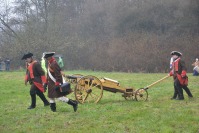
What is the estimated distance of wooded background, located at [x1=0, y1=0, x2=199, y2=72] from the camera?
1345 inches

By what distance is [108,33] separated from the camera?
140ft

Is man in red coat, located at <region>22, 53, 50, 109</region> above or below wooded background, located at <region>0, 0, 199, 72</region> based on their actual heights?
below

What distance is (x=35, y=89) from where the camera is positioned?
35.1 ft

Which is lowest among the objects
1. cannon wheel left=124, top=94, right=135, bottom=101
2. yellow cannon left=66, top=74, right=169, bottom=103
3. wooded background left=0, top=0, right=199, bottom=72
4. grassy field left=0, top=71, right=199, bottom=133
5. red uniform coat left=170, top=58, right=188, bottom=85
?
grassy field left=0, top=71, right=199, bottom=133

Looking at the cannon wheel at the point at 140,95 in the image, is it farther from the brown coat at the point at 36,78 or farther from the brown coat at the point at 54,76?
the brown coat at the point at 36,78

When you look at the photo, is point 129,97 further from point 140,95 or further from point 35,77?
point 35,77

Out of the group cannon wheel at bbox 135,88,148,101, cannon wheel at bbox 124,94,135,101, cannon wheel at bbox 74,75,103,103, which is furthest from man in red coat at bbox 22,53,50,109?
cannon wheel at bbox 135,88,148,101

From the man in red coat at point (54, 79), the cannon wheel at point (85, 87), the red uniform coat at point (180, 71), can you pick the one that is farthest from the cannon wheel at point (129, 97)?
the man in red coat at point (54, 79)

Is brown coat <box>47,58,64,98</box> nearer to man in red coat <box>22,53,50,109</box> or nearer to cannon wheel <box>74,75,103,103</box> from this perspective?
man in red coat <box>22,53,50,109</box>

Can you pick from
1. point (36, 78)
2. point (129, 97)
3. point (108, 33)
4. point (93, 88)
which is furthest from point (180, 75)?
point (108, 33)

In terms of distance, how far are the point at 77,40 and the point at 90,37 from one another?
2957mm

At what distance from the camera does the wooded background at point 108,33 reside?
112 ft

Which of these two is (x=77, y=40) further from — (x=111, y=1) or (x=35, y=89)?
(x=35, y=89)

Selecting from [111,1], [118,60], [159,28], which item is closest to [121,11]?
[111,1]
